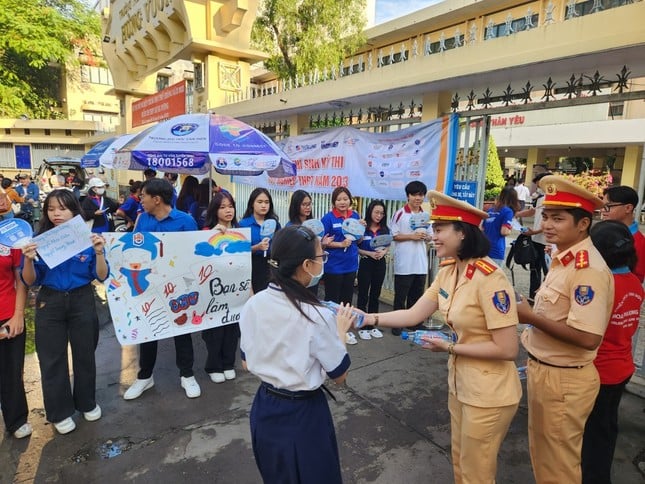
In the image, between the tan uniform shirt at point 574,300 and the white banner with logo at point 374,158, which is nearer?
the tan uniform shirt at point 574,300

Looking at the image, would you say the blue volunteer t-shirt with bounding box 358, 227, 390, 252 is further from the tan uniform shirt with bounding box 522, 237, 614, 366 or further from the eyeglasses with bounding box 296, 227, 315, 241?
the eyeglasses with bounding box 296, 227, 315, 241

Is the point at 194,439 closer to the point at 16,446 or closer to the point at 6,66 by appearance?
the point at 16,446

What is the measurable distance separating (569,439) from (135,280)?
303 cm

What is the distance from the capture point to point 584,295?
1905 millimetres

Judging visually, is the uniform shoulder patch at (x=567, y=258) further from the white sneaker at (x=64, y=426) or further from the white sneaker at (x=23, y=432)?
the white sneaker at (x=23, y=432)

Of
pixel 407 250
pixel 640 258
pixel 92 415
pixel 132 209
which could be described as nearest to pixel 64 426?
pixel 92 415

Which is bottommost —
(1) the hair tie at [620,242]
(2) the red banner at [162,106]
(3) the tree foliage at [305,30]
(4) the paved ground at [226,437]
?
(4) the paved ground at [226,437]

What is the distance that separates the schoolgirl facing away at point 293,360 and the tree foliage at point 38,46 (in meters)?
28.4

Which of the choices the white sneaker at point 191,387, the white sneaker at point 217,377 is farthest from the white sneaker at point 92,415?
the white sneaker at point 217,377

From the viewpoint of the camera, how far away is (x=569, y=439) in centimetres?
201

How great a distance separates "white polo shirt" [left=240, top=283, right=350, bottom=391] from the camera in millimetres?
1611

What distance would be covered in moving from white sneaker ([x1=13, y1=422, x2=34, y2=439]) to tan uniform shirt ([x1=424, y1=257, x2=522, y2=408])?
2.87 metres

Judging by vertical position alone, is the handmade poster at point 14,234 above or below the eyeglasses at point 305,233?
below

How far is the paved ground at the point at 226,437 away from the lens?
8.55 feet
